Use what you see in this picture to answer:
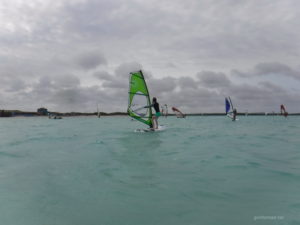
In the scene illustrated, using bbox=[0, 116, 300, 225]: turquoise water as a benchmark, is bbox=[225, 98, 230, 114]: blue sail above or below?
above

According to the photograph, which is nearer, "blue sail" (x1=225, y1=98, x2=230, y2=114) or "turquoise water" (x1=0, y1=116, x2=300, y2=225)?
"turquoise water" (x1=0, y1=116, x2=300, y2=225)

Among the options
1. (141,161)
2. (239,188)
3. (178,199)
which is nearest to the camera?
(178,199)

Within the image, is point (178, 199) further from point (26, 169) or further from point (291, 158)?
point (291, 158)

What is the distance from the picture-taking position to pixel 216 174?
18.9 feet

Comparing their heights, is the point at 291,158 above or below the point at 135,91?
below

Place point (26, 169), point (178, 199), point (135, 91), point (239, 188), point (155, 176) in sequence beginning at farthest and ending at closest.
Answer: point (135, 91) → point (26, 169) → point (155, 176) → point (239, 188) → point (178, 199)

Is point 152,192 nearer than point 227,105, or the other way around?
point 152,192

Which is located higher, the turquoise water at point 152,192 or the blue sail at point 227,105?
the blue sail at point 227,105

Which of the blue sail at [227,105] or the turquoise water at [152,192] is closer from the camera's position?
the turquoise water at [152,192]

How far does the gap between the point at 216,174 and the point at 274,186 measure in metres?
1.34

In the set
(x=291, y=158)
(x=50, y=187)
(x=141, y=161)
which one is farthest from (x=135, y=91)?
(x=50, y=187)

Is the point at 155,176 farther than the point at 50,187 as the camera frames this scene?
Yes

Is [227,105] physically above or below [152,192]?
above

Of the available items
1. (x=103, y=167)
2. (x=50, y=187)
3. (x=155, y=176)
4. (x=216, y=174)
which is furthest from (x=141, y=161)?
(x=50, y=187)
